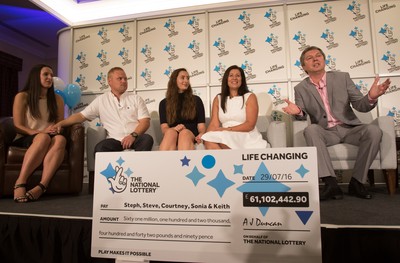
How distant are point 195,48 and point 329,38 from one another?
1.64 m

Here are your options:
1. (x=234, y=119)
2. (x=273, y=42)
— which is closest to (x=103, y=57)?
(x=273, y=42)

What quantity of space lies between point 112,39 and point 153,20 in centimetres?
64

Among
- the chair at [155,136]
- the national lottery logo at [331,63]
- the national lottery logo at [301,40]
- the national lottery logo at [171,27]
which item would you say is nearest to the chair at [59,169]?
the chair at [155,136]

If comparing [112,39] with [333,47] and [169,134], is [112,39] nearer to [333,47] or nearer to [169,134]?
[169,134]

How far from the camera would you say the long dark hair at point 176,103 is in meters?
2.47

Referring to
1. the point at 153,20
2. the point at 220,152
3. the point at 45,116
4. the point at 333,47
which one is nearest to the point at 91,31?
the point at 153,20

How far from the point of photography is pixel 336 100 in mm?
2197

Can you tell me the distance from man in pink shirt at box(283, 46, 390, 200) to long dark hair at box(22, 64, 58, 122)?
2.00 metres

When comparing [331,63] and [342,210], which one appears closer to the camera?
[342,210]

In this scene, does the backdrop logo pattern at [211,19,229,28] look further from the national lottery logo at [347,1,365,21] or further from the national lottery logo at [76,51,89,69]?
the national lottery logo at [76,51,89,69]

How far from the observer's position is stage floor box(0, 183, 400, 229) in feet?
4.16

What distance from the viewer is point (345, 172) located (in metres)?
3.27

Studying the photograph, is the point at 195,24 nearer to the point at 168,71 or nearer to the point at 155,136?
the point at 168,71

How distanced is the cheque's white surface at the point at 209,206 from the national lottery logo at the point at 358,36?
124 inches
